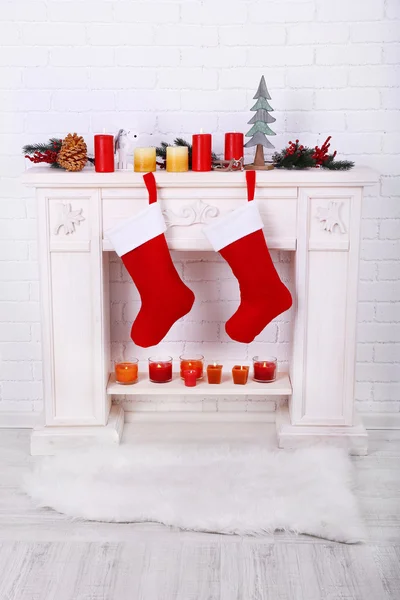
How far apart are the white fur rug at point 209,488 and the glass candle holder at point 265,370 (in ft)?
0.86

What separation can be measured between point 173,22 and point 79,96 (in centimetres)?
44

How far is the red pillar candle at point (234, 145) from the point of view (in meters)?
2.76

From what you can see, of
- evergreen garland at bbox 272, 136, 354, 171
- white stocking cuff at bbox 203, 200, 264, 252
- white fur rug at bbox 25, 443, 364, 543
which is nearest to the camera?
white fur rug at bbox 25, 443, 364, 543

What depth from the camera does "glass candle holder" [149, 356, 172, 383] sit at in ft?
9.71

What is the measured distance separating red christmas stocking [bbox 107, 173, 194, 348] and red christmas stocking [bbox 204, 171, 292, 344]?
0.17m

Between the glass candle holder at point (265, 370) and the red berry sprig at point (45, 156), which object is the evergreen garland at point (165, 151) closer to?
the red berry sprig at point (45, 156)

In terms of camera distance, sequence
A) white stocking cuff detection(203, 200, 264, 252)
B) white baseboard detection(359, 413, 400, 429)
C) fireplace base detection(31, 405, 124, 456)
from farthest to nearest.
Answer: white baseboard detection(359, 413, 400, 429) → fireplace base detection(31, 405, 124, 456) → white stocking cuff detection(203, 200, 264, 252)

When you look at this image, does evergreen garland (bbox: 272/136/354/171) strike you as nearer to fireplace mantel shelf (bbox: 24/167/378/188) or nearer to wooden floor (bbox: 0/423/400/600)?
fireplace mantel shelf (bbox: 24/167/378/188)

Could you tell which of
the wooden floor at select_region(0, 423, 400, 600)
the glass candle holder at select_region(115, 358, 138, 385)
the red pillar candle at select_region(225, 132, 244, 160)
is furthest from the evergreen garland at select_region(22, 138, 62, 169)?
the wooden floor at select_region(0, 423, 400, 600)

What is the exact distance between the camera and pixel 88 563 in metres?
2.21

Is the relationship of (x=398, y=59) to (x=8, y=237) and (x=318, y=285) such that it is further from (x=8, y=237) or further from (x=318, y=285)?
(x=8, y=237)

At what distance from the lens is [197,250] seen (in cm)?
→ 280

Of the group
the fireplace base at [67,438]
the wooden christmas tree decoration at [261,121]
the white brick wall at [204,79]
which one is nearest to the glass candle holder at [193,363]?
the fireplace base at [67,438]

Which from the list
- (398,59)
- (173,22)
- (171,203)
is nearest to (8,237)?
(171,203)
